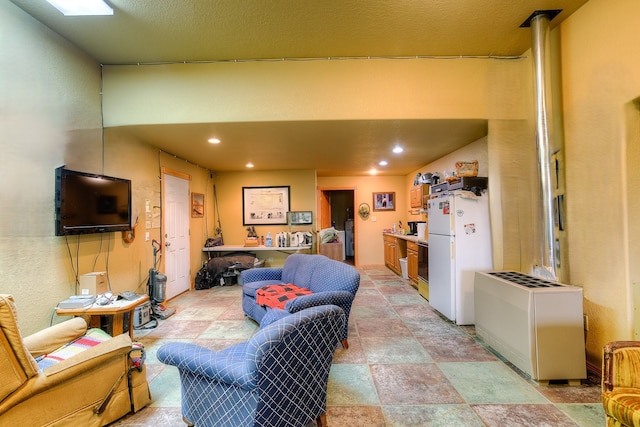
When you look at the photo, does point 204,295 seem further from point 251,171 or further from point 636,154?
point 636,154

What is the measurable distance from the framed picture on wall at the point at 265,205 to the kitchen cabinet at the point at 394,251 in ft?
8.47

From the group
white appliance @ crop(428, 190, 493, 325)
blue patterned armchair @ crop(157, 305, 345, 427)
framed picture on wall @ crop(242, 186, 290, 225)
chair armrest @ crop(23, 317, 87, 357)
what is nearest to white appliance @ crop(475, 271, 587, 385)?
white appliance @ crop(428, 190, 493, 325)

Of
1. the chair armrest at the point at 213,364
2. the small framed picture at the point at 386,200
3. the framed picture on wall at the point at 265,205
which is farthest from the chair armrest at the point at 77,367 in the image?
the small framed picture at the point at 386,200

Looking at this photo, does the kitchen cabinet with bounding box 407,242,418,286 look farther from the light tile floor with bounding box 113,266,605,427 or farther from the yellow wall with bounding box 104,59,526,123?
the yellow wall with bounding box 104,59,526,123

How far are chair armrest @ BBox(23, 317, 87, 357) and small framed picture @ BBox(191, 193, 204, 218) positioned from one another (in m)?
3.42

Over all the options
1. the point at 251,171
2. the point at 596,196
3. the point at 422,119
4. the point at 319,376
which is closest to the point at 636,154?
the point at 596,196

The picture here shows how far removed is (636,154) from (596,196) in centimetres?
36

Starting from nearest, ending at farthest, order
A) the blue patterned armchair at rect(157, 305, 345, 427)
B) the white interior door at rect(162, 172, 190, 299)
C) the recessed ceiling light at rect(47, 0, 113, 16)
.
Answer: the blue patterned armchair at rect(157, 305, 345, 427) < the recessed ceiling light at rect(47, 0, 113, 16) < the white interior door at rect(162, 172, 190, 299)

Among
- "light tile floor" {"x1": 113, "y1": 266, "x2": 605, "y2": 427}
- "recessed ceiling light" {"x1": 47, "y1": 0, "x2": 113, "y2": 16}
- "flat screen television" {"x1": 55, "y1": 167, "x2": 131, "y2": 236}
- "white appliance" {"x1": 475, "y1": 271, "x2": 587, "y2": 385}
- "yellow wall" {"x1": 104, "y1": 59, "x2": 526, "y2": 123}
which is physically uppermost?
"recessed ceiling light" {"x1": 47, "y1": 0, "x2": 113, "y2": 16}

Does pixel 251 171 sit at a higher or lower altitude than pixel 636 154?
higher

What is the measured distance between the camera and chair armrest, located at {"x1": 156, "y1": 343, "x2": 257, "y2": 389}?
1344 mm

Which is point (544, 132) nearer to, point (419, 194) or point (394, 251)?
point (419, 194)

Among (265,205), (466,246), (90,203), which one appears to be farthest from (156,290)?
(466,246)

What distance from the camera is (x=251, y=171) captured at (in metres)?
6.39
